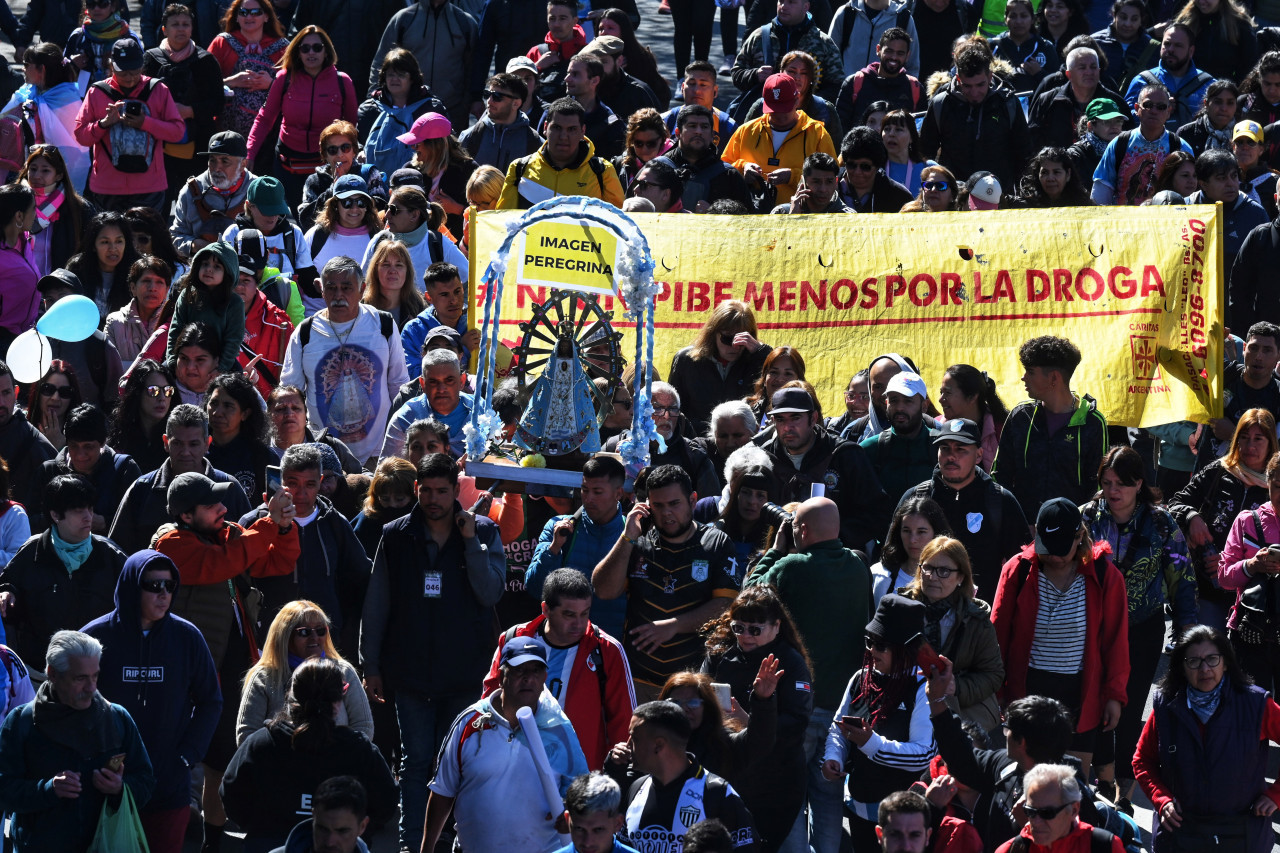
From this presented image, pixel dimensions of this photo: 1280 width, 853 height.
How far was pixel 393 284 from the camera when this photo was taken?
12.3 meters

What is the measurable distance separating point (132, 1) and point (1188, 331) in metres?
14.4

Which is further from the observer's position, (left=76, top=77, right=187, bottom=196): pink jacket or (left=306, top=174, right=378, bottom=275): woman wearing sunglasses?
(left=76, top=77, right=187, bottom=196): pink jacket

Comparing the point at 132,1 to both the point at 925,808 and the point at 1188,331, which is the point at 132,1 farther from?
the point at 925,808

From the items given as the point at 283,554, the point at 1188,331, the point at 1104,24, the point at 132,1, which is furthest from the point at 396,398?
the point at 132,1

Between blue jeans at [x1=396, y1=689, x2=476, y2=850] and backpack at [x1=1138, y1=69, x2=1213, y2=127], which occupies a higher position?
backpack at [x1=1138, y1=69, x2=1213, y2=127]

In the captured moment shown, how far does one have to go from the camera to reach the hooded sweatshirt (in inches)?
459

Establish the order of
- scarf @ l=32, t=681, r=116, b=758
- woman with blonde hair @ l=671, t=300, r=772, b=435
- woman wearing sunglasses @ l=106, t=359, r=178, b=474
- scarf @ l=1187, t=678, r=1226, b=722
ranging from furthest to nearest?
1. woman with blonde hair @ l=671, t=300, r=772, b=435
2. woman wearing sunglasses @ l=106, t=359, r=178, b=474
3. scarf @ l=1187, t=678, r=1226, b=722
4. scarf @ l=32, t=681, r=116, b=758

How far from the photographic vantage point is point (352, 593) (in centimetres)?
968

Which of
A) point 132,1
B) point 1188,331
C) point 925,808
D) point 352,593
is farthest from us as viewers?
point 132,1

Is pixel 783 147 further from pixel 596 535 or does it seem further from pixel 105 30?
pixel 105 30

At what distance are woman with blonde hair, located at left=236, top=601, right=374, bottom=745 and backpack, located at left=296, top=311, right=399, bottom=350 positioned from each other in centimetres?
324

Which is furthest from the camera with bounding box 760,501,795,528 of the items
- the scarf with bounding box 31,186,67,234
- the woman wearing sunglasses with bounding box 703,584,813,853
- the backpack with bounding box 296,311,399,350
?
the scarf with bounding box 31,186,67,234

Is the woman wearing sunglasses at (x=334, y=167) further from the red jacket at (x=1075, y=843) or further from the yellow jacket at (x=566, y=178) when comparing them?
the red jacket at (x=1075, y=843)

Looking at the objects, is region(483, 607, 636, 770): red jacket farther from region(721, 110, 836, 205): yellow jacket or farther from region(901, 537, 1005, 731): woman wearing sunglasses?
region(721, 110, 836, 205): yellow jacket
